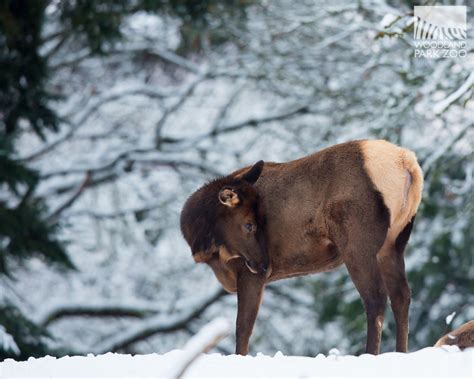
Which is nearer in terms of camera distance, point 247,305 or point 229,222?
point 247,305

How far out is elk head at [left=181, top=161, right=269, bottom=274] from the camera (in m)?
7.28

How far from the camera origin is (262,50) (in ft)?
60.1

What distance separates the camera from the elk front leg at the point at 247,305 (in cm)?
718

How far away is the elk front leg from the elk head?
91 mm

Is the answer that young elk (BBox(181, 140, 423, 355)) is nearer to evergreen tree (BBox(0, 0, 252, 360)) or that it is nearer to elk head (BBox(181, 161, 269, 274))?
elk head (BBox(181, 161, 269, 274))

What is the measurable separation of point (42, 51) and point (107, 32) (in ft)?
10.1

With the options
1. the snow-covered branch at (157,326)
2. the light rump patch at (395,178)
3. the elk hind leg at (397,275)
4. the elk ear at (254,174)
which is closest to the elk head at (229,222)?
the elk ear at (254,174)

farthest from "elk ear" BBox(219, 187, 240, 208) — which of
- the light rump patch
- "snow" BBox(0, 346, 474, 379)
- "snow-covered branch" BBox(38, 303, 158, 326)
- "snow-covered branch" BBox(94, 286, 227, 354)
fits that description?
"snow-covered branch" BBox(94, 286, 227, 354)

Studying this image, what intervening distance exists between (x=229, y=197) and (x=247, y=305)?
797mm

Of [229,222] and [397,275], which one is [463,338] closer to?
[397,275]

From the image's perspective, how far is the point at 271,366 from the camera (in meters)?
5.16

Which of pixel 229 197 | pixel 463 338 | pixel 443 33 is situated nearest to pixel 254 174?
pixel 229 197

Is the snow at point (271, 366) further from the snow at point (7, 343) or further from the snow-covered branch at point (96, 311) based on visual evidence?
the snow-covered branch at point (96, 311)

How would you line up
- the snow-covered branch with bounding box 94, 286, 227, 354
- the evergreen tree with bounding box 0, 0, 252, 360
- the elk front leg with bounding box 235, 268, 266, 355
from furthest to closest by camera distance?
the snow-covered branch with bounding box 94, 286, 227, 354, the evergreen tree with bounding box 0, 0, 252, 360, the elk front leg with bounding box 235, 268, 266, 355
